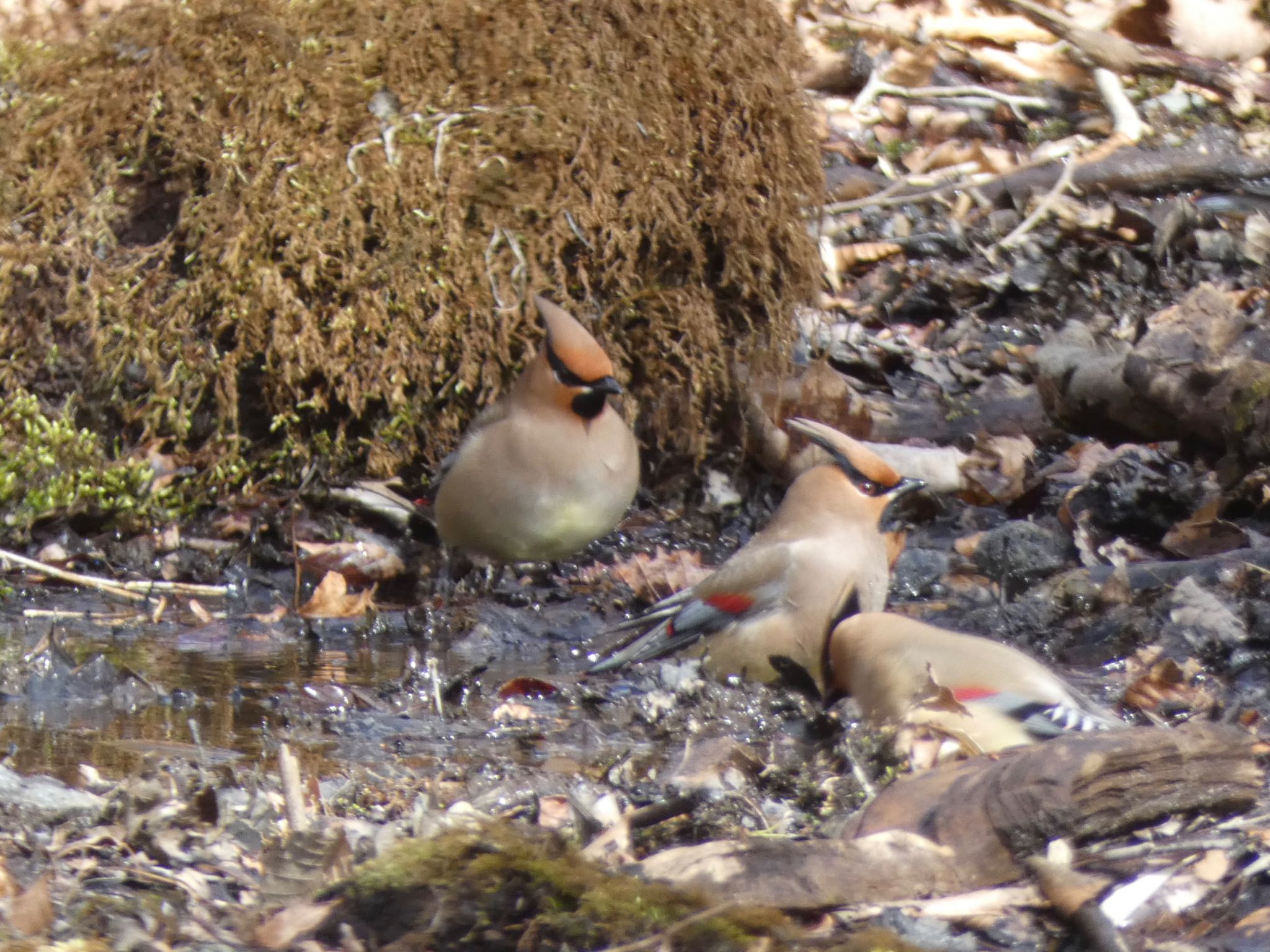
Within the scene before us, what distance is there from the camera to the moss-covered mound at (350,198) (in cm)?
548

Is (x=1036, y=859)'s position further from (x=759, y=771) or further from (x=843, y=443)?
(x=843, y=443)

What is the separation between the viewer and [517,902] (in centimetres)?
215

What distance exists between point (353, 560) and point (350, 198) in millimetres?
1186

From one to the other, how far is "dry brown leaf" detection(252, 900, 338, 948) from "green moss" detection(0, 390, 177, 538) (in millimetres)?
3611

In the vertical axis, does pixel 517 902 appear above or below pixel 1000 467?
above

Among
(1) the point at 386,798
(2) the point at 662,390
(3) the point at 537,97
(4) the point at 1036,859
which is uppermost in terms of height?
(3) the point at 537,97

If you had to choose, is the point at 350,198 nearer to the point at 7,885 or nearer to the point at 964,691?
the point at 964,691

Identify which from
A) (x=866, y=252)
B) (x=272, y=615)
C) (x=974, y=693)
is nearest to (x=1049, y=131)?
(x=866, y=252)

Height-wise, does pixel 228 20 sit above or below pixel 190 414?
above

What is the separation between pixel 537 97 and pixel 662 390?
1.10m

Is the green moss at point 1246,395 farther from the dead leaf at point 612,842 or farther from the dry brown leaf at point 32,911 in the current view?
the dry brown leaf at point 32,911

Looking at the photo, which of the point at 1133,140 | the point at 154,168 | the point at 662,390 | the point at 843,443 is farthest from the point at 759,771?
the point at 1133,140

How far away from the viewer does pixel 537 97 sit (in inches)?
221

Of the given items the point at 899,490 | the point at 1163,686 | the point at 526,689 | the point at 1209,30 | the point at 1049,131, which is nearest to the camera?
the point at 1163,686
